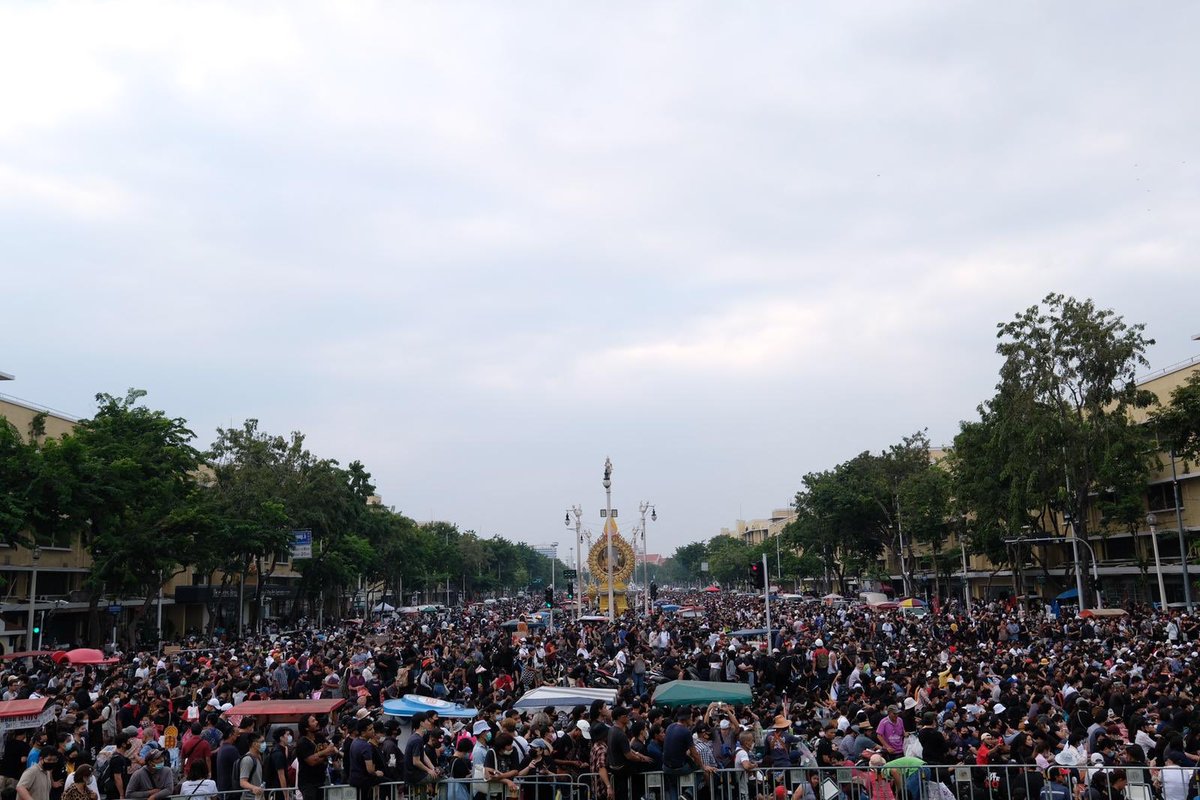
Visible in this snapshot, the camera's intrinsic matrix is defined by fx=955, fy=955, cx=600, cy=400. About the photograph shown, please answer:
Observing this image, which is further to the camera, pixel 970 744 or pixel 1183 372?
pixel 1183 372

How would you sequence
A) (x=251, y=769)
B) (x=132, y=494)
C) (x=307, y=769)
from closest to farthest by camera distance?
(x=251, y=769), (x=307, y=769), (x=132, y=494)

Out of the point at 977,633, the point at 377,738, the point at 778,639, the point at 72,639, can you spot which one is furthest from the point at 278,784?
the point at 72,639

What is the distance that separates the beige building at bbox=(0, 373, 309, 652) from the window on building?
53066 mm

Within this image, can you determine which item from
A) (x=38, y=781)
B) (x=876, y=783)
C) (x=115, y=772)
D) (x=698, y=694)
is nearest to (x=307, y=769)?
(x=115, y=772)

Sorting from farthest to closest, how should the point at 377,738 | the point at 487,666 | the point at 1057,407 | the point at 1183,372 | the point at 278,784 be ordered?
the point at 1183,372
the point at 1057,407
the point at 487,666
the point at 377,738
the point at 278,784

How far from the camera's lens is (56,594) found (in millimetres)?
47094

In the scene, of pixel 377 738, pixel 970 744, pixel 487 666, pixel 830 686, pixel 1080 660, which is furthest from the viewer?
pixel 487 666

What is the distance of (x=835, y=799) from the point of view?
10531mm

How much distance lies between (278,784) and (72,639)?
4660cm

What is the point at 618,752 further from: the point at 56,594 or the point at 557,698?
the point at 56,594

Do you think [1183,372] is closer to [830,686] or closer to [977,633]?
[977,633]

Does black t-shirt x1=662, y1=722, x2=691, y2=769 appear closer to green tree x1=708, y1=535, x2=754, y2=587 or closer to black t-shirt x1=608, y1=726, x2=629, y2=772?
black t-shirt x1=608, y1=726, x2=629, y2=772

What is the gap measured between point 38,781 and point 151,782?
3.77 feet

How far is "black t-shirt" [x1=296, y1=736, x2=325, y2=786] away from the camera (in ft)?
37.7
